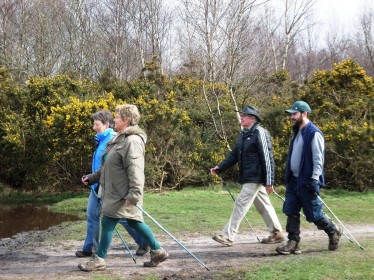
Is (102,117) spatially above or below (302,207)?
above

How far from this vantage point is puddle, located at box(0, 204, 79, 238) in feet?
35.0

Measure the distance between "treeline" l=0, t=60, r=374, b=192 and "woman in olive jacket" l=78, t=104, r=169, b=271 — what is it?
8472 mm

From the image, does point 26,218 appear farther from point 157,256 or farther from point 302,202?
point 302,202

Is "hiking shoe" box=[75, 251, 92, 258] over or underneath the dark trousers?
underneath

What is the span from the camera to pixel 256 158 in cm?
734

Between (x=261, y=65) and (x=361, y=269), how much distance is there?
12.8 metres

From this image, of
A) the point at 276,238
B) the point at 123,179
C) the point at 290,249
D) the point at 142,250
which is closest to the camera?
the point at 123,179

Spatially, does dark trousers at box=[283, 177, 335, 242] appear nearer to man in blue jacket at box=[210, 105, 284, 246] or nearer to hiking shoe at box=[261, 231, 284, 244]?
man in blue jacket at box=[210, 105, 284, 246]

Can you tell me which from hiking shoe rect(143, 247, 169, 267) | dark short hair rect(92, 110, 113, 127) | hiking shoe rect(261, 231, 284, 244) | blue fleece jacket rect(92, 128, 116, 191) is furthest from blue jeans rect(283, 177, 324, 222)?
dark short hair rect(92, 110, 113, 127)

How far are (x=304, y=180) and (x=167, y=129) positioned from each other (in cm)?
911

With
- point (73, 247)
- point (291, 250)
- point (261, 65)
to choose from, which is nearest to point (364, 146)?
point (261, 65)

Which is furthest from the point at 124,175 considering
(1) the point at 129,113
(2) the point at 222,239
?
(2) the point at 222,239

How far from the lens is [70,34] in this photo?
2905cm

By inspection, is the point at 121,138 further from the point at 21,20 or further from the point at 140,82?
the point at 21,20
